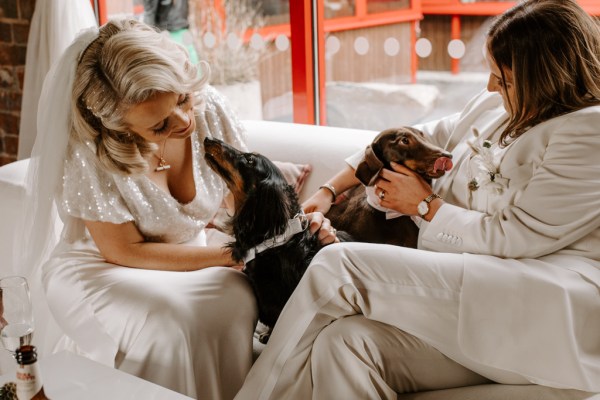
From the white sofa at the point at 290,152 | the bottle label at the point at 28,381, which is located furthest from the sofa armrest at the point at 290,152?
→ the bottle label at the point at 28,381

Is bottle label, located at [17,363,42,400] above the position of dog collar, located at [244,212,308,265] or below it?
below

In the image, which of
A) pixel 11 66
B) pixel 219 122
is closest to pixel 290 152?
pixel 219 122

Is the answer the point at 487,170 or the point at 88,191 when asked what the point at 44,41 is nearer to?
the point at 88,191

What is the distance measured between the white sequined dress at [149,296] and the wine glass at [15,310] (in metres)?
0.40

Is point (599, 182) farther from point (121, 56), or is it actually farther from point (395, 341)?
point (121, 56)

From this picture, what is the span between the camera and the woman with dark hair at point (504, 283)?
71.9 inches

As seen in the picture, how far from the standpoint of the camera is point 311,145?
2.80 metres

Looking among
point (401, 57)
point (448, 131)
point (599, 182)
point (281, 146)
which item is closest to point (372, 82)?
point (401, 57)

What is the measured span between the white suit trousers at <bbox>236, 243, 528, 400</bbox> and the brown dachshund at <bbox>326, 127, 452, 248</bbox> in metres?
0.35

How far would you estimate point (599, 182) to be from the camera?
1860 millimetres

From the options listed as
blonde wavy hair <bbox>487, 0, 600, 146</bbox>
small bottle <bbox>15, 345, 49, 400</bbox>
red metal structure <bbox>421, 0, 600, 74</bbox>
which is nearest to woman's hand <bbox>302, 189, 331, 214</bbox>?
blonde wavy hair <bbox>487, 0, 600, 146</bbox>

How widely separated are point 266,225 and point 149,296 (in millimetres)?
384

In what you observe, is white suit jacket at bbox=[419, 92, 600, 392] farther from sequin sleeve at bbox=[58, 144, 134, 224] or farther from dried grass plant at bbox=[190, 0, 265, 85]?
dried grass plant at bbox=[190, 0, 265, 85]

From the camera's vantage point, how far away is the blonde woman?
2.11 meters
